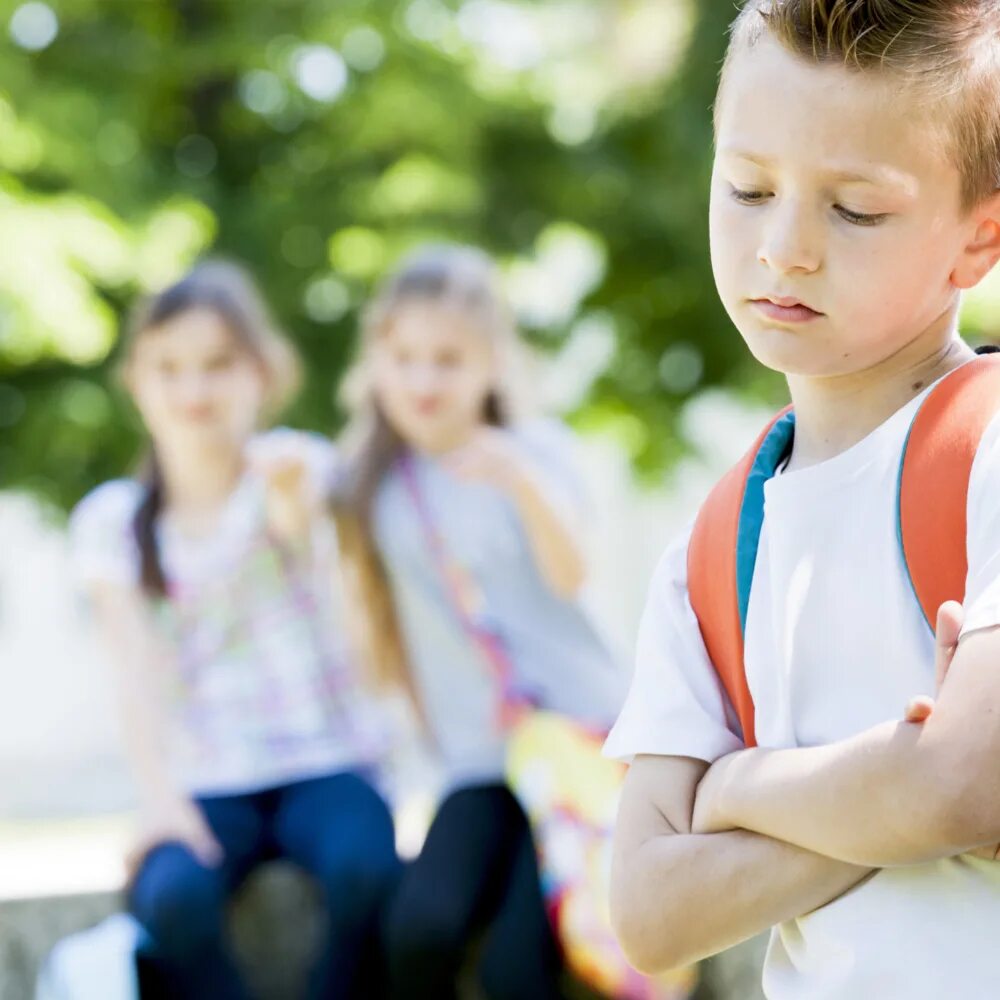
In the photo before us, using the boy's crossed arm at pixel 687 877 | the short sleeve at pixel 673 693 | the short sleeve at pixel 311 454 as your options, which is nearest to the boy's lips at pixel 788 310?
the short sleeve at pixel 673 693

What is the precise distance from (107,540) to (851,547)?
2436mm

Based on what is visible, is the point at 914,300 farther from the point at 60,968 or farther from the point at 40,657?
the point at 40,657

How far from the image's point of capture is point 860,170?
1093 millimetres

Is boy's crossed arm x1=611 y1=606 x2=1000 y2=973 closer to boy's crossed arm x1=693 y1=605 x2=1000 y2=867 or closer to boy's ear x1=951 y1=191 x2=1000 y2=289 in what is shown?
boy's crossed arm x1=693 y1=605 x2=1000 y2=867

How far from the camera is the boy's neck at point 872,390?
3.89ft

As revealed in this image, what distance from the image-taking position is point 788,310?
115cm

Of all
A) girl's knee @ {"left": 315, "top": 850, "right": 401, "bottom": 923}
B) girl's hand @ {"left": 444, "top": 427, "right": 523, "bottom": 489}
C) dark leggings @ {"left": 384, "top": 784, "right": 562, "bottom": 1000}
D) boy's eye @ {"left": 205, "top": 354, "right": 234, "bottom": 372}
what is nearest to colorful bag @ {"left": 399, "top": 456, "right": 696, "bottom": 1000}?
dark leggings @ {"left": 384, "top": 784, "right": 562, "bottom": 1000}

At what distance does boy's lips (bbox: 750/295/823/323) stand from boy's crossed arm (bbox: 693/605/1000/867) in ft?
0.85

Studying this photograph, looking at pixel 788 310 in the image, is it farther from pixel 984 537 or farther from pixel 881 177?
pixel 984 537

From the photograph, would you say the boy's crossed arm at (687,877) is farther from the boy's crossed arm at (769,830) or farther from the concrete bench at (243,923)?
the concrete bench at (243,923)

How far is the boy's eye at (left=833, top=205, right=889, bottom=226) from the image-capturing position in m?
1.11

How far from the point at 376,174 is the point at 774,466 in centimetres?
562

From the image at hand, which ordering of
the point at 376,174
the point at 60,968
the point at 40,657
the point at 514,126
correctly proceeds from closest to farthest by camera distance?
1. the point at 60,968
2. the point at 376,174
3. the point at 514,126
4. the point at 40,657

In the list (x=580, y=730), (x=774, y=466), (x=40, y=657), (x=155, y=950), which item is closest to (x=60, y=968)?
(x=155, y=950)
